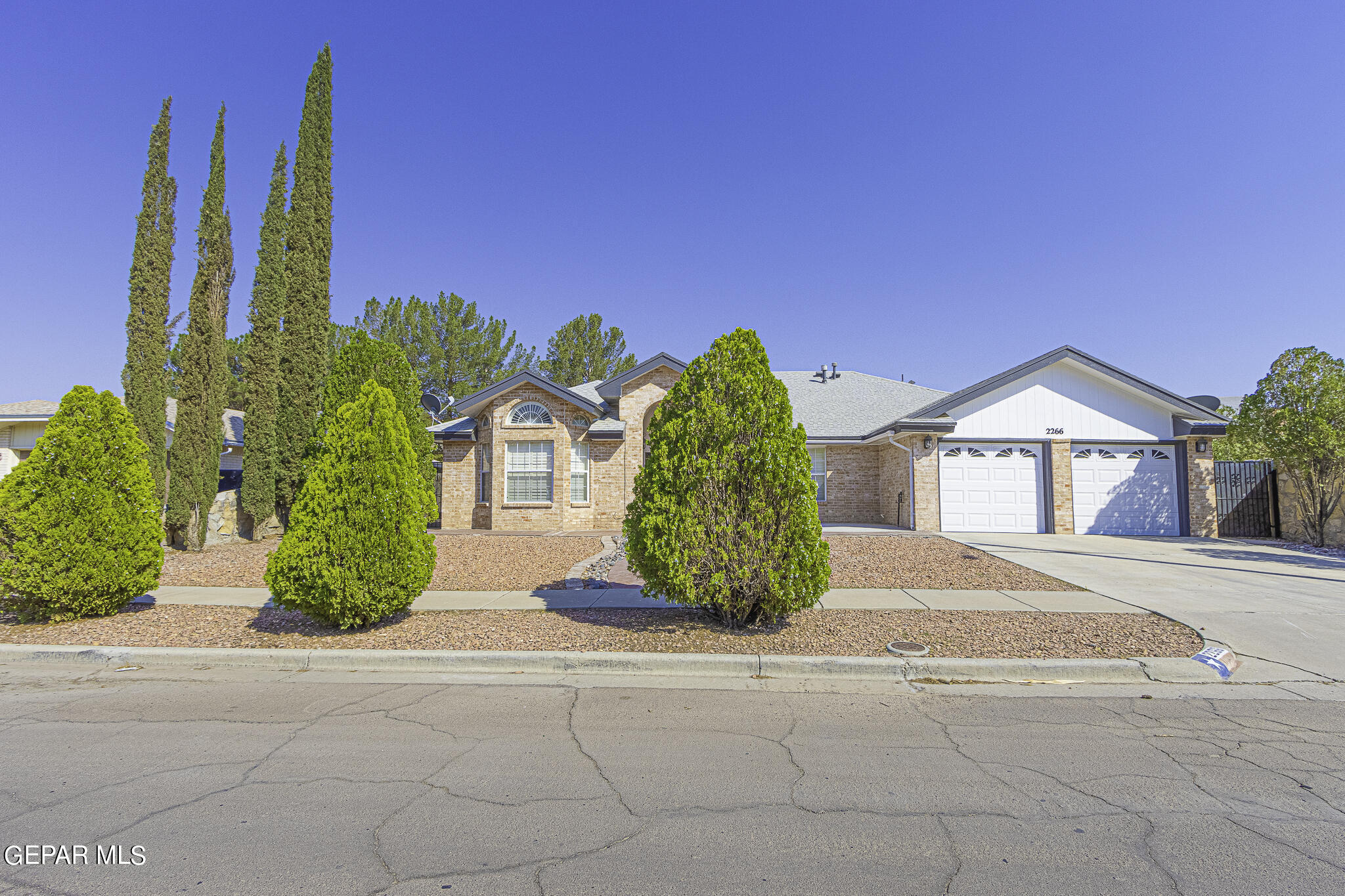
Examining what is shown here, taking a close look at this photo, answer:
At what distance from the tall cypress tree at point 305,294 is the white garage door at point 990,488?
52.5 ft

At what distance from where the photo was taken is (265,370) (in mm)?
15250

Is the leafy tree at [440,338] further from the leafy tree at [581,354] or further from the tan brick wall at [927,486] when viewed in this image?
the tan brick wall at [927,486]

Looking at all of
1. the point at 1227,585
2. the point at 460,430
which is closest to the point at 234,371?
the point at 460,430

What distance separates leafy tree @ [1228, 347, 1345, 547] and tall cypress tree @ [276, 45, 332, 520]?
22.2 m

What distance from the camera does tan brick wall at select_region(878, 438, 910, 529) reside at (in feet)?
58.9

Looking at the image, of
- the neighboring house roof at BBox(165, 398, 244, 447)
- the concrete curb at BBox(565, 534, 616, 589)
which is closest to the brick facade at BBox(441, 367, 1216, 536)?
the concrete curb at BBox(565, 534, 616, 589)

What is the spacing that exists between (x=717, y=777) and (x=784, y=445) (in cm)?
393

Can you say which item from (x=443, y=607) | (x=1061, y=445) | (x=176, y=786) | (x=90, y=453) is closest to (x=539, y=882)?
(x=176, y=786)

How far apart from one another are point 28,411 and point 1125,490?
31738 mm

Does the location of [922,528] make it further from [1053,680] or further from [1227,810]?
[1227,810]

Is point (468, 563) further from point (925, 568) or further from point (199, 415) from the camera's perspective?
point (925, 568)

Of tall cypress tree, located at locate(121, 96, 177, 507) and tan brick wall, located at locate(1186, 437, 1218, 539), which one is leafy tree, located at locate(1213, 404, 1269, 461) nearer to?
tan brick wall, located at locate(1186, 437, 1218, 539)

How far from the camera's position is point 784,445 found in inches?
286

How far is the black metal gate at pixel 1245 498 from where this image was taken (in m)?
17.3
